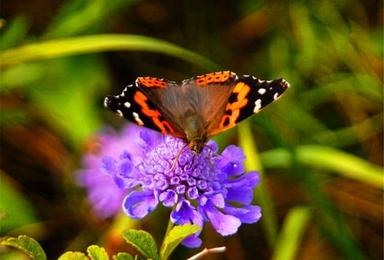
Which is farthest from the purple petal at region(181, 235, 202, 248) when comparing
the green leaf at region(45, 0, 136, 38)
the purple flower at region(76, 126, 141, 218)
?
the green leaf at region(45, 0, 136, 38)

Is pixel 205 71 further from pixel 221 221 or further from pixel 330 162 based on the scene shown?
pixel 221 221

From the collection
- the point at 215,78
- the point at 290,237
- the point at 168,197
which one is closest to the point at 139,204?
the point at 168,197

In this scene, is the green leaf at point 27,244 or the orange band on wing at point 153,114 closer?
the green leaf at point 27,244

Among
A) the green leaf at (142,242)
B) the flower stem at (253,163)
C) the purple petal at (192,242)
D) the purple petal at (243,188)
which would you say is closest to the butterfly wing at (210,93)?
the purple petal at (243,188)

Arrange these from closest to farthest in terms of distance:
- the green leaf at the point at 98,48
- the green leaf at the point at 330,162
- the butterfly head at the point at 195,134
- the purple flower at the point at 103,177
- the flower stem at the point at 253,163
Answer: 1. the butterfly head at the point at 195,134
2. the green leaf at the point at 98,48
3. the flower stem at the point at 253,163
4. the green leaf at the point at 330,162
5. the purple flower at the point at 103,177

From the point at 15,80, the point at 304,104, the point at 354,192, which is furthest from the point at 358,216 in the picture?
the point at 15,80

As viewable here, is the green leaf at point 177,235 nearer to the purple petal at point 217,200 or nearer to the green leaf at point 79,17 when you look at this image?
the purple petal at point 217,200

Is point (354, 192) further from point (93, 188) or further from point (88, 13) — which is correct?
point (88, 13)
